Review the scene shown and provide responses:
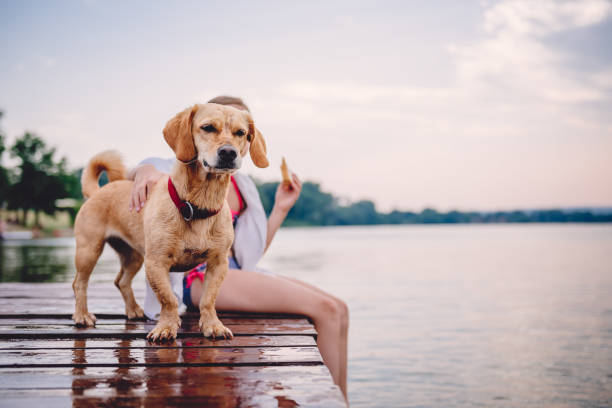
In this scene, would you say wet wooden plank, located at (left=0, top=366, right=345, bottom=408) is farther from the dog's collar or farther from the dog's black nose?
the dog's black nose

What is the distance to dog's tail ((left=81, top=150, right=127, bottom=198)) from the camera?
362cm

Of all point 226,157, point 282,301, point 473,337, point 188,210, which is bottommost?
point 473,337

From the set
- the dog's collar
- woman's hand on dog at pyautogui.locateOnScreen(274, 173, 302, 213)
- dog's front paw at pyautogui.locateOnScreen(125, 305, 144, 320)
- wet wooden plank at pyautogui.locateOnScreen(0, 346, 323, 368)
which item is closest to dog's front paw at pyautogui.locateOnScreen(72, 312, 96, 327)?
dog's front paw at pyautogui.locateOnScreen(125, 305, 144, 320)

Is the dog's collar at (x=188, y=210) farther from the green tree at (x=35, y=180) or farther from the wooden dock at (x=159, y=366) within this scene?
the green tree at (x=35, y=180)

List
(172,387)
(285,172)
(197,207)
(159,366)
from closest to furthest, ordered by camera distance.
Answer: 1. (172,387)
2. (159,366)
3. (197,207)
4. (285,172)

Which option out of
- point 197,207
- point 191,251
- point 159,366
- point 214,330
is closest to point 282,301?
point 214,330

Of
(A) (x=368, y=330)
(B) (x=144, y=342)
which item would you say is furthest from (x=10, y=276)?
(B) (x=144, y=342)

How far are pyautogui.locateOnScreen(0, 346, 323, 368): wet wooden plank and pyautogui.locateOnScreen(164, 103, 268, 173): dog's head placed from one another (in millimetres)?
901

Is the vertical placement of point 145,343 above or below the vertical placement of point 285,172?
below

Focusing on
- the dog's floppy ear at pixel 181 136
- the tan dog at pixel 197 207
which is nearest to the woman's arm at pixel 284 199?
the tan dog at pixel 197 207

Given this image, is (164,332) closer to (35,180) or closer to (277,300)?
(277,300)

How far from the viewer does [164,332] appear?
2.69 meters

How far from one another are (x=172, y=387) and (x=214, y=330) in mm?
771

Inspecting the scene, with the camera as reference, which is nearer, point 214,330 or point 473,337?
point 214,330
